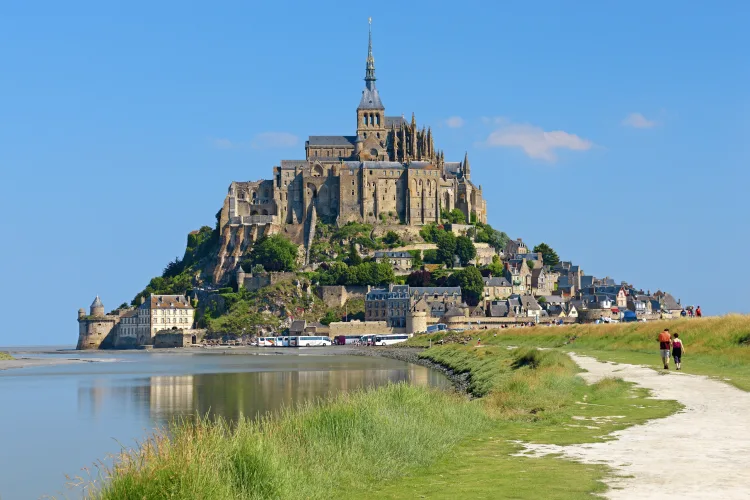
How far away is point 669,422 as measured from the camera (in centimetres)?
1745

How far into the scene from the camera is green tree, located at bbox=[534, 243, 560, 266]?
13675 centimetres

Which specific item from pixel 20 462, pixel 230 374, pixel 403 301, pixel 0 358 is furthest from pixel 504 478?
pixel 403 301

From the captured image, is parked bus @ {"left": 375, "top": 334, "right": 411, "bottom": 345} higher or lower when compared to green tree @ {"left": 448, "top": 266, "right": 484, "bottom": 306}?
lower

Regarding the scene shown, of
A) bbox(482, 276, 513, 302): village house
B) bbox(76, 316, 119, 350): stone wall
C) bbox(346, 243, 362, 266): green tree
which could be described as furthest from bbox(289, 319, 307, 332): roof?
bbox(76, 316, 119, 350): stone wall

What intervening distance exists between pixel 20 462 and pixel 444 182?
104327 mm

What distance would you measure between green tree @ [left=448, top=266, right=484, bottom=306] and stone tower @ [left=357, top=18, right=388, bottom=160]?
2505 cm

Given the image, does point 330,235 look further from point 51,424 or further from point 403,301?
point 51,424

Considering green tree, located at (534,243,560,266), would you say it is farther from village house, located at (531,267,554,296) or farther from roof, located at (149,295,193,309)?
roof, located at (149,295,193,309)

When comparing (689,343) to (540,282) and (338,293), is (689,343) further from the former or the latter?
(540,282)

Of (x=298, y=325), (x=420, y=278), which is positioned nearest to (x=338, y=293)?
(x=298, y=325)

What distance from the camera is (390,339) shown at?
338ft

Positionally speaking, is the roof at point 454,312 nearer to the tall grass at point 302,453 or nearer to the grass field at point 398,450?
the grass field at point 398,450

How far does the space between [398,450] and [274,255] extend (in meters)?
101

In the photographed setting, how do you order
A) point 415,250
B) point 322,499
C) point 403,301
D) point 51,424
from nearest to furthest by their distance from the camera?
point 322,499, point 51,424, point 403,301, point 415,250
